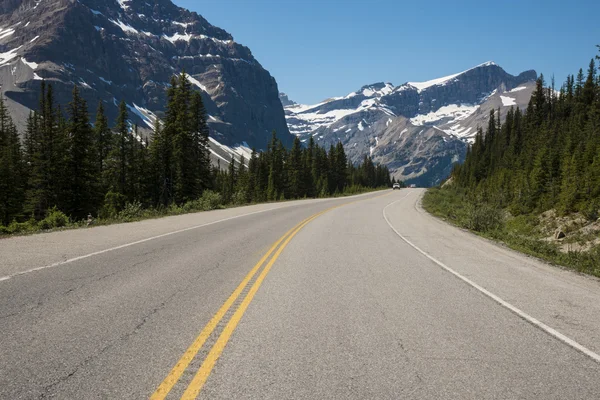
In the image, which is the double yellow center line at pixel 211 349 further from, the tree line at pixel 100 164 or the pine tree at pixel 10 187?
the pine tree at pixel 10 187

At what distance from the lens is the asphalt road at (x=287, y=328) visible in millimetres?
3303

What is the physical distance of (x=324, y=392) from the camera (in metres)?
3.19

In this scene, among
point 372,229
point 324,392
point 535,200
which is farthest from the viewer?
point 535,200

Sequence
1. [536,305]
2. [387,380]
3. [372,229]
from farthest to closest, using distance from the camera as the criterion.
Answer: [372,229]
[536,305]
[387,380]

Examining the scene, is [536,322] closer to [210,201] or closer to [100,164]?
[210,201]

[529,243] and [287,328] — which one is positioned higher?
[287,328]

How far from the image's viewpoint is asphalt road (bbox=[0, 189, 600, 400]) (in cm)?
330

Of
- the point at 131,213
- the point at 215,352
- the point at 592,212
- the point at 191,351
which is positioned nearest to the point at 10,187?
the point at 131,213

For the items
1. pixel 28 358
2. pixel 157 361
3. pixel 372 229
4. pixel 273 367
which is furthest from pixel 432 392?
pixel 372 229

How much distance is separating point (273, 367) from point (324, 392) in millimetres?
625

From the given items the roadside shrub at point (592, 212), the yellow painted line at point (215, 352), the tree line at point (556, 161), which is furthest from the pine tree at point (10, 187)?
the roadside shrub at point (592, 212)

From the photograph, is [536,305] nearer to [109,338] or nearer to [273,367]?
[273,367]

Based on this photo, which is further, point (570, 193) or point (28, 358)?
point (570, 193)

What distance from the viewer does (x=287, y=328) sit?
4.63 meters
